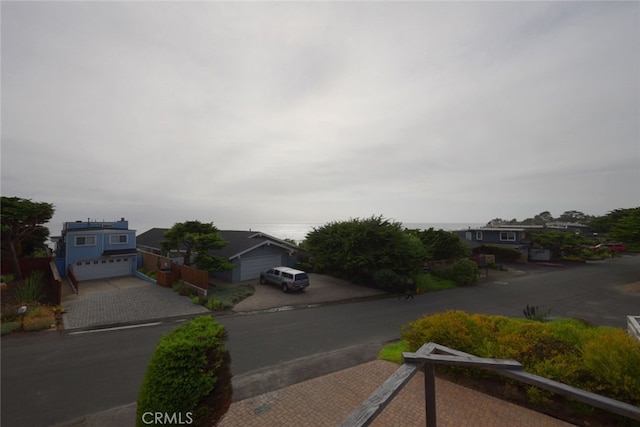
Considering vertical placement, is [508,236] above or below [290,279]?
above

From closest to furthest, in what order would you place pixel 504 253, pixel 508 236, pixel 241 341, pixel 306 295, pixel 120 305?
pixel 241 341
pixel 120 305
pixel 306 295
pixel 504 253
pixel 508 236

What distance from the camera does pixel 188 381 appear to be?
4.85 m

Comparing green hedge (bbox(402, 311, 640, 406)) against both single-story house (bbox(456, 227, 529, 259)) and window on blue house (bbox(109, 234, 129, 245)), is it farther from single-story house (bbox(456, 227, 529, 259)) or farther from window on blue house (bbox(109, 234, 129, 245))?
single-story house (bbox(456, 227, 529, 259))

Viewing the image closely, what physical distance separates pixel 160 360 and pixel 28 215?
23.9m

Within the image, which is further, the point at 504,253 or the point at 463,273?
the point at 504,253

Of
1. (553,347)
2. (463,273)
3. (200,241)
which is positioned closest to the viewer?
(553,347)

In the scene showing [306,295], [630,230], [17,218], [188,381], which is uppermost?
[17,218]

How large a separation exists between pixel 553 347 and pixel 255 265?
21.6 meters

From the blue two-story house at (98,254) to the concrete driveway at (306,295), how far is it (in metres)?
13.2

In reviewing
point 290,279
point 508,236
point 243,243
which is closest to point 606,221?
point 508,236

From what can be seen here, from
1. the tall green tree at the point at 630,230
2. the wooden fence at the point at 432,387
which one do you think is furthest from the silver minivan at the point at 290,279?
the tall green tree at the point at 630,230

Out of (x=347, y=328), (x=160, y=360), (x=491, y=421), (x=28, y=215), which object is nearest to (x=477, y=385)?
(x=491, y=421)

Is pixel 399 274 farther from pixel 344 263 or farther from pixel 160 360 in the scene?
pixel 160 360

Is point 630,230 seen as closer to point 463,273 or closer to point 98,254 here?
point 463,273
